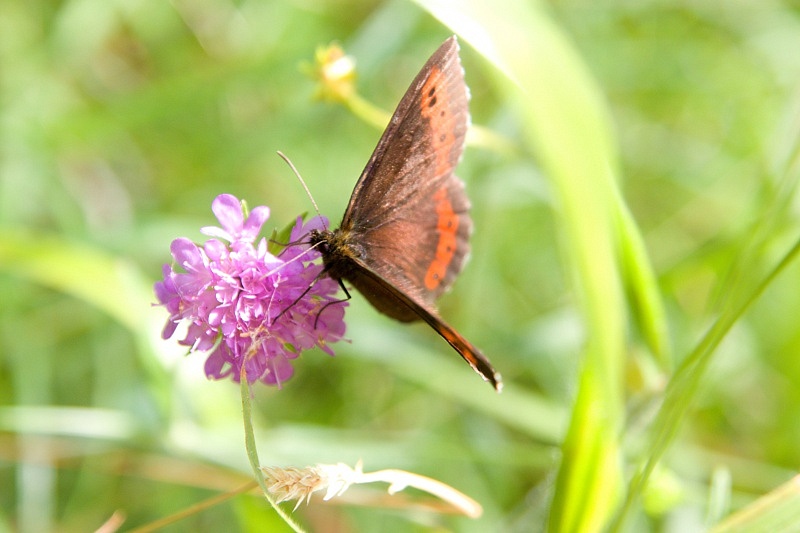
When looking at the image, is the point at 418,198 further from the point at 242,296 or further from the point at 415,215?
the point at 242,296

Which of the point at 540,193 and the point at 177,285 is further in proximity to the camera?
the point at 540,193

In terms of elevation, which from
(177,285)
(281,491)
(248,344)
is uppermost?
(177,285)

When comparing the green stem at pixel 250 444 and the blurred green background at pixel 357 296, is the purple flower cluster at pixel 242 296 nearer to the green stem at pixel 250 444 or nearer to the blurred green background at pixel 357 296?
the green stem at pixel 250 444

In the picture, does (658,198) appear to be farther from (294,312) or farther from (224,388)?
(294,312)

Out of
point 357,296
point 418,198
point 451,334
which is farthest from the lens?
point 357,296

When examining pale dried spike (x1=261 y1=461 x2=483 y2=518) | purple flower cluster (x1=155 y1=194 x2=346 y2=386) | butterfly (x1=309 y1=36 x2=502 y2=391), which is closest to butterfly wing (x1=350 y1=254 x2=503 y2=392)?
butterfly (x1=309 y1=36 x2=502 y2=391)

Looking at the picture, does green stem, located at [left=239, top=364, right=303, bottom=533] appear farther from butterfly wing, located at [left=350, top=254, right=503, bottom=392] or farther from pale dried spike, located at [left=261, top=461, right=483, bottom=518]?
butterfly wing, located at [left=350, top=254, right=503, bottom=392]

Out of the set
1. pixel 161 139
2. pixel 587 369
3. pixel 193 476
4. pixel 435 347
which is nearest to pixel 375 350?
pixel 435 347

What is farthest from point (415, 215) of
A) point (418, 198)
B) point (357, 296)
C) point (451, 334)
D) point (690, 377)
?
point (357, 296)
